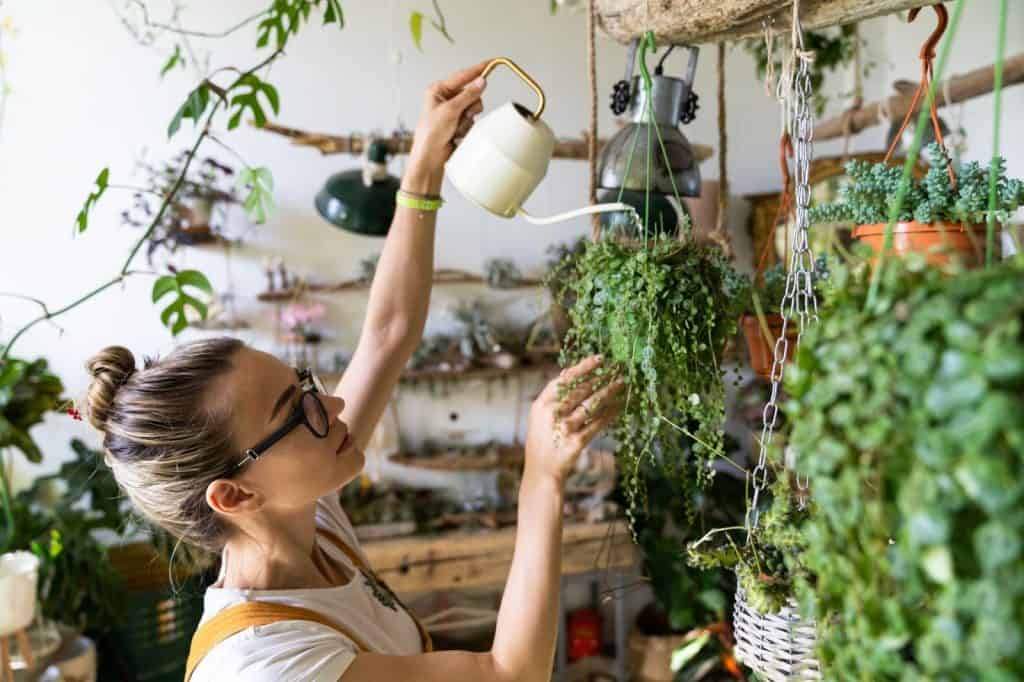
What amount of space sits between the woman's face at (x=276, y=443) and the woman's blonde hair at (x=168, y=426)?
0.08ft

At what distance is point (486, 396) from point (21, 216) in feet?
6.65

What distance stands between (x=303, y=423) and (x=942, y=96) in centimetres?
249

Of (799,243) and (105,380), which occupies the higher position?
(799,243)

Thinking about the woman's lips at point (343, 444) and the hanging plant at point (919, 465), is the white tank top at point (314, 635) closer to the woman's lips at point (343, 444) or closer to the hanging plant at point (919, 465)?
the woman's lips at point (343, 444)

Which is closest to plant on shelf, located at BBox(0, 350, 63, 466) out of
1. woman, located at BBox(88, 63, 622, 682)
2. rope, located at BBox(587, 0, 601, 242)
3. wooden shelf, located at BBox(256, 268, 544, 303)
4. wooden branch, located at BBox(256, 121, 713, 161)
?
wooden shelf, located at BBox(256, 268, 544, 303)

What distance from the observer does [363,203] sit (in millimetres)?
2213

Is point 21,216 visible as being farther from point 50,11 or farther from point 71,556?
point 71,556

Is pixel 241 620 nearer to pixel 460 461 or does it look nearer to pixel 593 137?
pixel 593 137

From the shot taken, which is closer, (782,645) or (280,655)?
(782,645)

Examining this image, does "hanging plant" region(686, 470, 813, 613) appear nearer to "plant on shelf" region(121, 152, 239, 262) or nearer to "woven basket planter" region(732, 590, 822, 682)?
"woven basket planter" region(732, 590, 822, 682)

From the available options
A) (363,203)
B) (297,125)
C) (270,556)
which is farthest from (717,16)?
(297,125)

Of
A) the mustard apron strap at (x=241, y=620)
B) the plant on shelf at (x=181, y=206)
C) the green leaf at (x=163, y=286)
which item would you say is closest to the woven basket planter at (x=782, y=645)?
the mustard apron strap at (x=241, y=620)

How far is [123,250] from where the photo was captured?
118 inches

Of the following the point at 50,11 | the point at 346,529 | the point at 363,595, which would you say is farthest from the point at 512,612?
the point at 50,11
